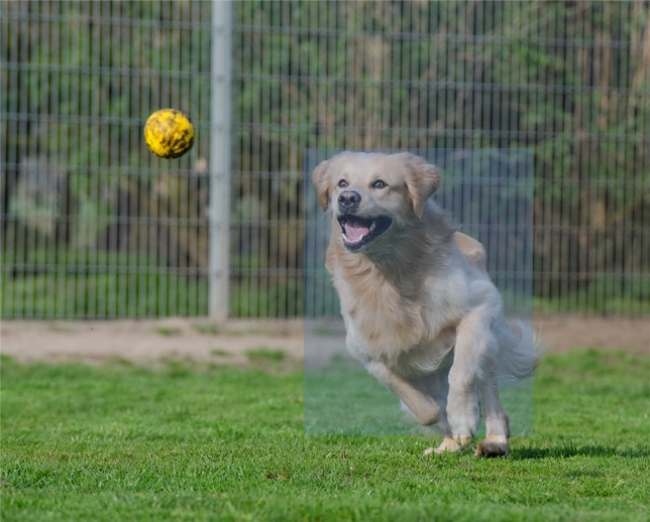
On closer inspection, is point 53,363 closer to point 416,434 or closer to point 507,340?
point 416,434

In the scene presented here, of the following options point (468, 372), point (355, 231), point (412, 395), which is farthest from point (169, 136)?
point (468, 372)

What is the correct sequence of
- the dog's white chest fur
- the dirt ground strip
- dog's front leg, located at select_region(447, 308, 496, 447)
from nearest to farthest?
dog's front leg, located at select_region(447, 308, 496, 447)
the dog's white chest fur
the dirt ground strip

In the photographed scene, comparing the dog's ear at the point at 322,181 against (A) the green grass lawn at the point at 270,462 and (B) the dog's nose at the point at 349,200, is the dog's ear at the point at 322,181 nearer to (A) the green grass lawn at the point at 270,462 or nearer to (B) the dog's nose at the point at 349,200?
(B) the dog's nose at the point at 349,200

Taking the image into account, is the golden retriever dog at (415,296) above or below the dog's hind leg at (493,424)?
above

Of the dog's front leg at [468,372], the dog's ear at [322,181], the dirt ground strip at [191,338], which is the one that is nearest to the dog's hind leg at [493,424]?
the dog's front leg at [468,372]

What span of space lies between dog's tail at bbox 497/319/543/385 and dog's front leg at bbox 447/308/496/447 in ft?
1.02

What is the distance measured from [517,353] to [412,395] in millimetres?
631

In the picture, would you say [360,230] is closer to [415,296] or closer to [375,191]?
[375,191]

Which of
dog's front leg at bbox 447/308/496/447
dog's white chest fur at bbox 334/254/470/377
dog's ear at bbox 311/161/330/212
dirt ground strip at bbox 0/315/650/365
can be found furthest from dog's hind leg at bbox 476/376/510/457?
dirt ground strip at bbox 0/315/650/365

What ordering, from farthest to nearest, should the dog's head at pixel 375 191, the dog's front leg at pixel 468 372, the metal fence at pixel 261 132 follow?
the metal fence at pixel 261 132 < the dog's head at pixel 375 191 < the dog's front leg at pixel 468 372

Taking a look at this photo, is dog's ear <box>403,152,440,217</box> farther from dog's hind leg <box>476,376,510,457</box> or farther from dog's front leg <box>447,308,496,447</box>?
dog's hind leg <box>476,376,510,457</box>

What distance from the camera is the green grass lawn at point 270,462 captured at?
3.97m

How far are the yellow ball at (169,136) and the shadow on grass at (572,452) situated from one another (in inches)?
107

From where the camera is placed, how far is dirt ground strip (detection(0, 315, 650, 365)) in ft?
34.9
